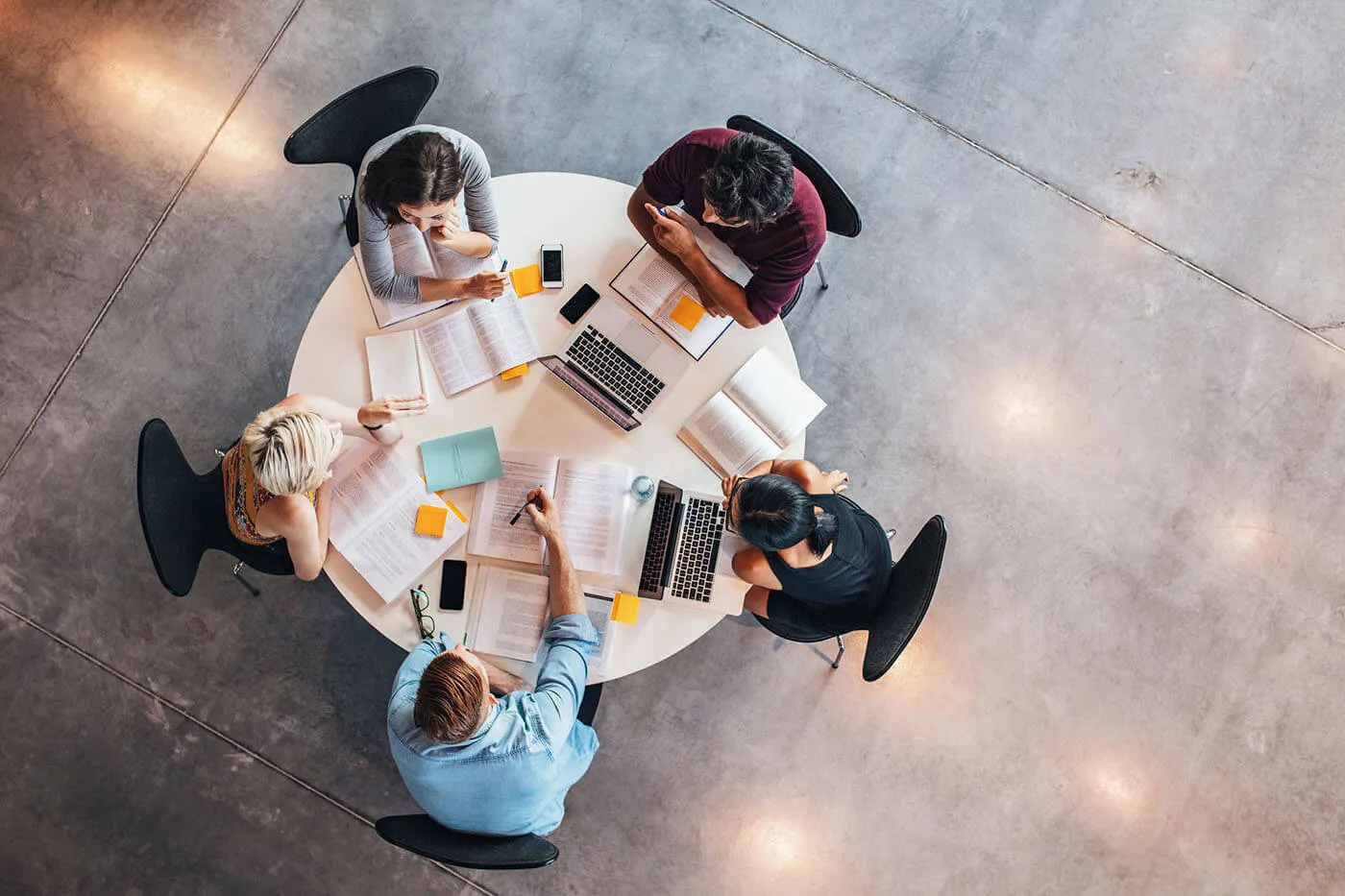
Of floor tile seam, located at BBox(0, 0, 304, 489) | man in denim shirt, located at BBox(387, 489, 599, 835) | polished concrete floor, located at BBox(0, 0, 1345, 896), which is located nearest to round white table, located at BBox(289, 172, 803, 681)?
man in denim shirt, located at BBox(387, 489, 599, 835)

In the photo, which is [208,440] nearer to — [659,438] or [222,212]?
[222,212]

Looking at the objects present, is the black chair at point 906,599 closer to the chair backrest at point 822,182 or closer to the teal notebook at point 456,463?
the chair backrest at point 822,182

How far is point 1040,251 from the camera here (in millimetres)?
3686

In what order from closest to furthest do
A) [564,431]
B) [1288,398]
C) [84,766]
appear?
[564,431], [84,766], [1288,398]

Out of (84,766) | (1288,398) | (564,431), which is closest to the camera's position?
(564,431)

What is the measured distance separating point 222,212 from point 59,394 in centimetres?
98

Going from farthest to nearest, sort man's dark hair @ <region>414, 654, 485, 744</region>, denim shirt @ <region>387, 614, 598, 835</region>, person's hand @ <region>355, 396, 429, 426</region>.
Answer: person's hand @ <region>355, 396, 429, 426</region> < denim shirt @ <region>387, 614, 598, 835</region> < man's dark hair @ <region>414, 654, 485, 744</region>

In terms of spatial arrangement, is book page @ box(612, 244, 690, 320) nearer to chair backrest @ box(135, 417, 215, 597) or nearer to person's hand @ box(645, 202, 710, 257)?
person's hand @ box(645, 202, 710, 257)

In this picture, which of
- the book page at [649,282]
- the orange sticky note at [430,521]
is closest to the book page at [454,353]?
the orange sticky note at [430,521]

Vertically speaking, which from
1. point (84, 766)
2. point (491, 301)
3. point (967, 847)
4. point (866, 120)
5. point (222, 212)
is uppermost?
point (866, 120)

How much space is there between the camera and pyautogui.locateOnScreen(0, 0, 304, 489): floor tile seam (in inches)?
140

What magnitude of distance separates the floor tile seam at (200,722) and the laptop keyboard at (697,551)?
1685 mm

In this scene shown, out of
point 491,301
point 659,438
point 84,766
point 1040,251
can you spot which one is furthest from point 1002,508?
point 84,766

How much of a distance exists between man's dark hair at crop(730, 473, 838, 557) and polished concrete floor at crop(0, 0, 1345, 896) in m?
1.19
